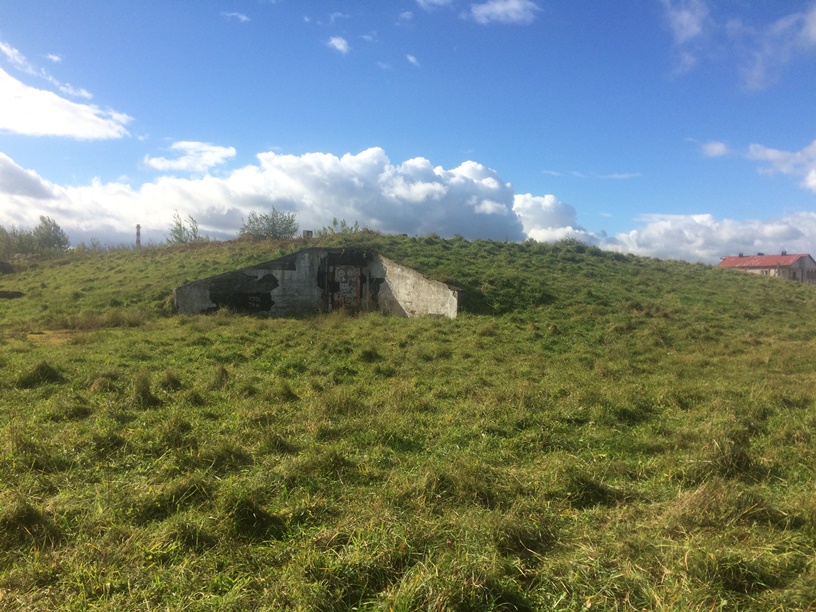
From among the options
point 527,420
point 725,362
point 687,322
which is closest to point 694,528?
point 527,420

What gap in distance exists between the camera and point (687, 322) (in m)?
16.4

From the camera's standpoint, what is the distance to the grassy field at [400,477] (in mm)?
3078

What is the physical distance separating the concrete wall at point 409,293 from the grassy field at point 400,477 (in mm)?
5185

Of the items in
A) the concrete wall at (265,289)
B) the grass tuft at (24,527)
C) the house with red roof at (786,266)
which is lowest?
the grass tuft at (24,527)

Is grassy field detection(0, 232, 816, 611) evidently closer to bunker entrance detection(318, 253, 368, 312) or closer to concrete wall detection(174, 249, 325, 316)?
concrete wall detection(174, 249, 325, 316)

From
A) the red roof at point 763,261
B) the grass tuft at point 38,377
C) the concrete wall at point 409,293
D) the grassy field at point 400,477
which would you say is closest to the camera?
the grassy field at point 400,477

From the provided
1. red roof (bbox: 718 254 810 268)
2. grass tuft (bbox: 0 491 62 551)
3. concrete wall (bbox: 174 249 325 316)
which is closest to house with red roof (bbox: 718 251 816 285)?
red roof (bbox: 718 254 810 268)

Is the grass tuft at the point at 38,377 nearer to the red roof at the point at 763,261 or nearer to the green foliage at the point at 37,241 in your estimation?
the green foliage at the point at 37,241

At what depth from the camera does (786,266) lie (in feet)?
164

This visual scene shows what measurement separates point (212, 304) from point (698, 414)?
16025 millimetres

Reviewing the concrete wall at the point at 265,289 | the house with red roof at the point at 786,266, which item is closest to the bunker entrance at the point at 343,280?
the concrete wall at the point at 265,289

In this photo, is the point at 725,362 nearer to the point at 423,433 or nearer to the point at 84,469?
the point at 423,433

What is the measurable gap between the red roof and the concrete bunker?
142 feet

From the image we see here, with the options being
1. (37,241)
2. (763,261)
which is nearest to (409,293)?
(37,241)
